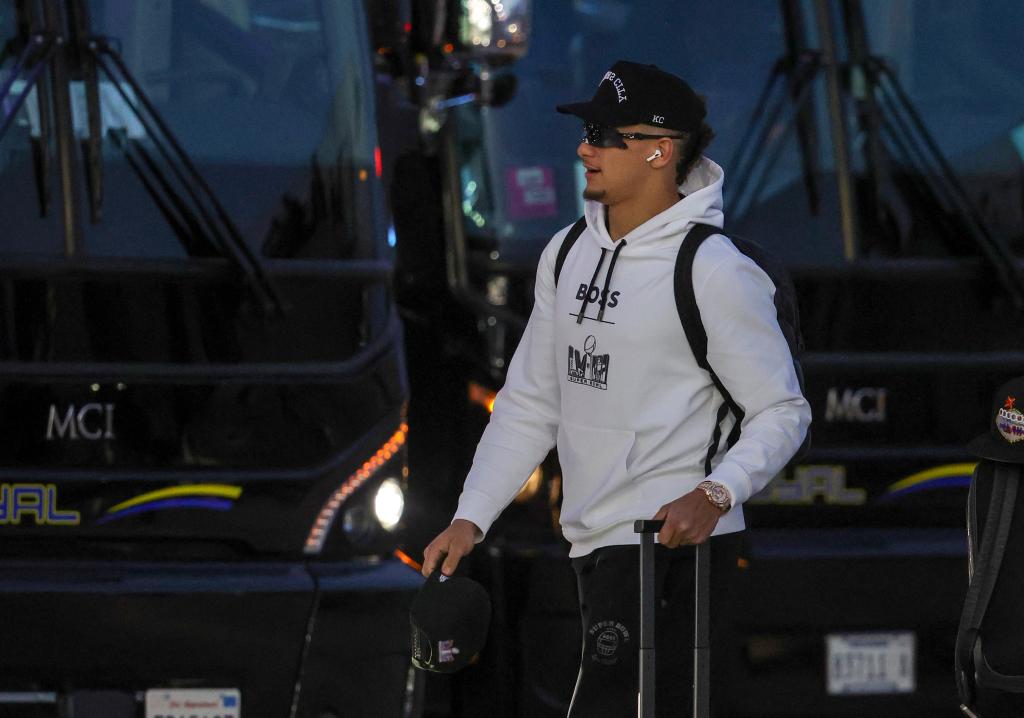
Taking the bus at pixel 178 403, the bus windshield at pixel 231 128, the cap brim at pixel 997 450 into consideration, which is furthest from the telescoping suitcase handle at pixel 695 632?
the bus windshield at pixel 231 128

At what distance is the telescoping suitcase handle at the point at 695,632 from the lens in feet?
12.3

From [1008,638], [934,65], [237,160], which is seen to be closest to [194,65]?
[237,160]

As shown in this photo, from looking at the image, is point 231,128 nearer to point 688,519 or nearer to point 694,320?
point 694,320

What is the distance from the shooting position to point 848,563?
592cm

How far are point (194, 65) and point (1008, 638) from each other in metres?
3.19

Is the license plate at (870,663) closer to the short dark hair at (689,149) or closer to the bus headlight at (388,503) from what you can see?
the bus headlight at (388,503)

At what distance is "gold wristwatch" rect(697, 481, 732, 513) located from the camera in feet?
11.8

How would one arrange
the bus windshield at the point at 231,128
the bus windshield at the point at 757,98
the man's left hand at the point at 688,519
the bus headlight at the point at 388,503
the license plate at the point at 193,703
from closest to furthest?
the man's left hand at the point at 688,519
the license plate at the point at 193,703
the bus windshield at the point at 231,128
the bus headlight at the point at 388,503
the bus windshield at the point at 757,98

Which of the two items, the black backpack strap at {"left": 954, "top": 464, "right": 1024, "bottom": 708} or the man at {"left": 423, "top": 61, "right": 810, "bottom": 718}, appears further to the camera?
the man at {"left": 423, "top": 61, "right": 810, "bottom": 718}

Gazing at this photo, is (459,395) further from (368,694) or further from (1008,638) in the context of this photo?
(1008,638)

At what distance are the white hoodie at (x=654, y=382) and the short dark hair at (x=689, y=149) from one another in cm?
3

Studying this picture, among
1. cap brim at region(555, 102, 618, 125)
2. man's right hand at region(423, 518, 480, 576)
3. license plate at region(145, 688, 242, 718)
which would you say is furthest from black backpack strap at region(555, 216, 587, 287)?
license plate at region(145, 688, 242, 718)

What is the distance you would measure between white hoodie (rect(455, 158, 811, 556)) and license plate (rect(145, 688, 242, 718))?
1.59 metres

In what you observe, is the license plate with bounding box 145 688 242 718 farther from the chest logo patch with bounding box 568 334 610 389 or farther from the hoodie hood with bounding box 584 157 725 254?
the hoodie hood with bounding box 584 157 725 254
